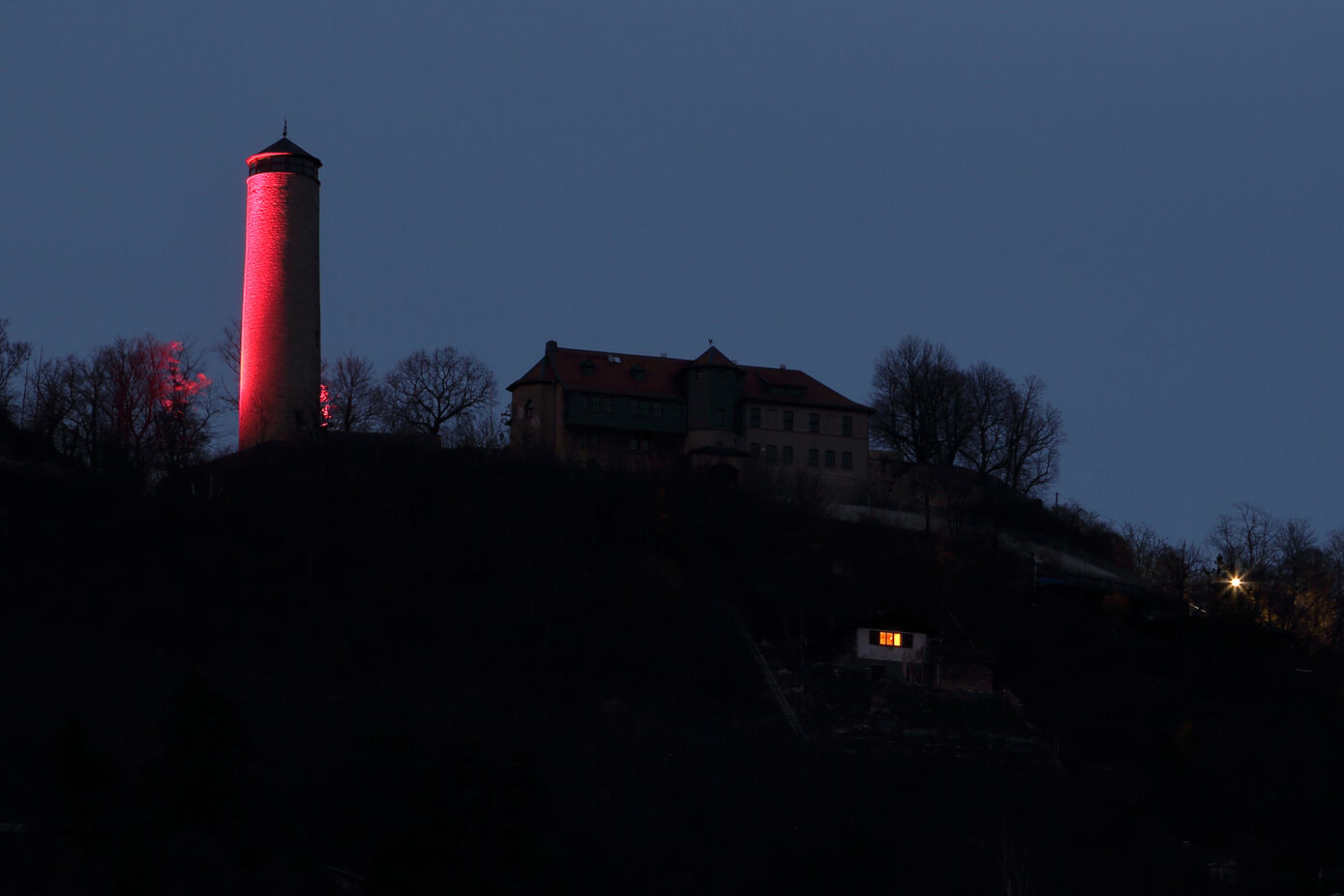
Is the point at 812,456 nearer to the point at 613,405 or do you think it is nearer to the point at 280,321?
the point at 613,405

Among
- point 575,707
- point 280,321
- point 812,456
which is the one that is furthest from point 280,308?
point 575,707

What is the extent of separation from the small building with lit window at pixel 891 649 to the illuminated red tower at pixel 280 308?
27.0 m

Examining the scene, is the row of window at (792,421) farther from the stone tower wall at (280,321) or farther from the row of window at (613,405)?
the stone tower wall at (280,321)

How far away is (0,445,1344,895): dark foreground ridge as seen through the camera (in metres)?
38.6

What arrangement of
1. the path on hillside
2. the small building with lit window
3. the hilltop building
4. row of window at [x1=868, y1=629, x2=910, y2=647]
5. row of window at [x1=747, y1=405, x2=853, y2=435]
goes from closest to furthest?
the small building with lit window
row of window at [x1=868, y1=629, x2=910, y2=647]
the path on hillside
the hilltop building
row of window at [x1=747, y1=405, x2=853, y2=435]

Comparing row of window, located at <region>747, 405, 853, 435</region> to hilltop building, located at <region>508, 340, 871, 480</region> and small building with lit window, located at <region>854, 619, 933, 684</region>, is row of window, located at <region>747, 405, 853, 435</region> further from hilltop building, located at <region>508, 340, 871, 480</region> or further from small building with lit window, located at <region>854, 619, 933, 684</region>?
small building with lit window, located at <region>854, 619, 933, 684</region>

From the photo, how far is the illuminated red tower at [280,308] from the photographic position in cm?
7031

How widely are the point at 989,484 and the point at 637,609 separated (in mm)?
27037

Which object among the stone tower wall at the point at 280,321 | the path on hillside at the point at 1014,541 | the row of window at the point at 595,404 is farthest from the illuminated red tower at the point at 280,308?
the path on hillside at the point at 1014,541

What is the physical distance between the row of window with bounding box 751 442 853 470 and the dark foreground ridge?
8535 mm

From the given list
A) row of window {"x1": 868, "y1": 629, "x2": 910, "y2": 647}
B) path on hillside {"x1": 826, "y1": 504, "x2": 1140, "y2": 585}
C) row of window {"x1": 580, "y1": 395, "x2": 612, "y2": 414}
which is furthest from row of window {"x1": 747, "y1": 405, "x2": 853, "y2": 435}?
row of window {"x1": 868, "y1": 629, "x2": 910, "y2": 647}

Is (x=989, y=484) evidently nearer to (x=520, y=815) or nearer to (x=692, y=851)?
(x=692, y=851)

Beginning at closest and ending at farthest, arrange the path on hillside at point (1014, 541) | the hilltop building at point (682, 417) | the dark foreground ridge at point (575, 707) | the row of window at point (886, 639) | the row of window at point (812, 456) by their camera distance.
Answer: the dark foreground ridge at point (575, 707) < the row of window at point (886, 639) < the path on hillside at point (1014, 541) < the hilltop building at point (682, 417) < the row of window at point (812, 456)

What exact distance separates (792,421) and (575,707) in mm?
30838
